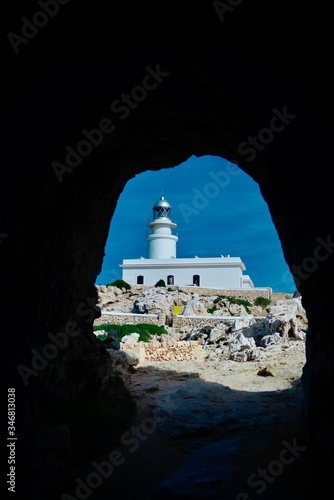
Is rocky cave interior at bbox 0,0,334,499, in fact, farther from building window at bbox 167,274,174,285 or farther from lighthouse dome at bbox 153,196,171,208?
lighthouse dome at bbox 153,196,171,208

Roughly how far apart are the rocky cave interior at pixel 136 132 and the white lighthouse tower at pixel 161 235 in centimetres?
5098

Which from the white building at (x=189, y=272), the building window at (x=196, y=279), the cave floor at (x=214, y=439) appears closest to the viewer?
the cave floor at (x=214, y=439)

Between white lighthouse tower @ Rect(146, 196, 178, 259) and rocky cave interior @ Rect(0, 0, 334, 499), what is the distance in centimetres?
5098

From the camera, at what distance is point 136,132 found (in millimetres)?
8047

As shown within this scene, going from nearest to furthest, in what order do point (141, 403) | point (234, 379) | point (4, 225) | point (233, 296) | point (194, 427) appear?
point (4, 225) → point (194, 427) → point (141, 403) → point (234, 379) → point (233, 296)

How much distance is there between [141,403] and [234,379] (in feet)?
14.6

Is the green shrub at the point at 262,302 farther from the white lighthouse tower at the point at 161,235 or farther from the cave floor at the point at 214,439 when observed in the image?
the cave floor at the point at 214,439

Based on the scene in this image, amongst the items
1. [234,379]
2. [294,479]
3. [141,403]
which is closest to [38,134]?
[294,479]

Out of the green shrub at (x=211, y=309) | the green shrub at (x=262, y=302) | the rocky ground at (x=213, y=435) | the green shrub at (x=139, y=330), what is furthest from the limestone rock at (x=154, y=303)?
the rocky ground at (x=213, y=435)

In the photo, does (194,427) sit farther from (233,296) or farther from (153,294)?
(233,296)

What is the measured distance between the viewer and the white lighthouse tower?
59875 mm

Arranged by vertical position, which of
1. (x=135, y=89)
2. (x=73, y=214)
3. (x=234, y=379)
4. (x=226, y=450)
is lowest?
(x=226, y=450)

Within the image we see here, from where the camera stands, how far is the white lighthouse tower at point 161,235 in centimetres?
5988

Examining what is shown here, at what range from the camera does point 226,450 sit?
8039 mm
